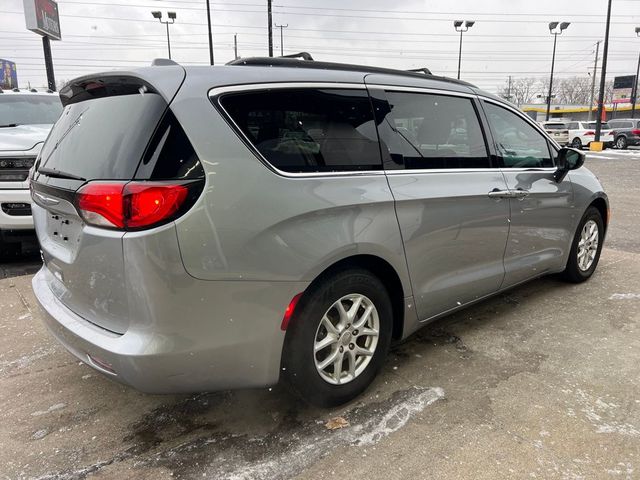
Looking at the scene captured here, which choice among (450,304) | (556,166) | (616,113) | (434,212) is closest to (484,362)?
(450,304)

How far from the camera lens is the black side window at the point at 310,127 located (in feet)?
7.15

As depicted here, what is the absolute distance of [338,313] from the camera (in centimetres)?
251

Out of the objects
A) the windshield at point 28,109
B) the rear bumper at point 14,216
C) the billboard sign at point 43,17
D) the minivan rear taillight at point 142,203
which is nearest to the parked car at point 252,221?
the minivan rear taillight at point 142,203

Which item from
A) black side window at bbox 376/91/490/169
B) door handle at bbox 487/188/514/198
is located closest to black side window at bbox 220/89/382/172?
black side window at bbox 376/91/490/169

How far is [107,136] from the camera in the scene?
86.0 inches

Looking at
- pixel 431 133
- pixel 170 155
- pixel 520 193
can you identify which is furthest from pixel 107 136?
pixel 520 193

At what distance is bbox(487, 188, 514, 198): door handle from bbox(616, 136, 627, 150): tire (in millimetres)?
28954

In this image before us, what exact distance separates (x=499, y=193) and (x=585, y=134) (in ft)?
95.0

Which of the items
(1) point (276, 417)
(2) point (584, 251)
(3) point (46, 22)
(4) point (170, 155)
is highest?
(3) point (46, 22)

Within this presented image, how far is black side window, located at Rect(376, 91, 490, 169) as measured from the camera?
275cm

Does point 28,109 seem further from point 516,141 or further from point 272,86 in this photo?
point 516,141

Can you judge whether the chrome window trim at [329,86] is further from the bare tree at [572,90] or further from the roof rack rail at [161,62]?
the bare tree at [572,90]

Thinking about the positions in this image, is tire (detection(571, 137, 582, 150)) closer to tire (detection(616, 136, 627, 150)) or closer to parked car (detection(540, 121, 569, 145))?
parked car (detection(540, 121, 569, 145))

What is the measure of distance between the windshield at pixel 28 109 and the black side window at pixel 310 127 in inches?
202
